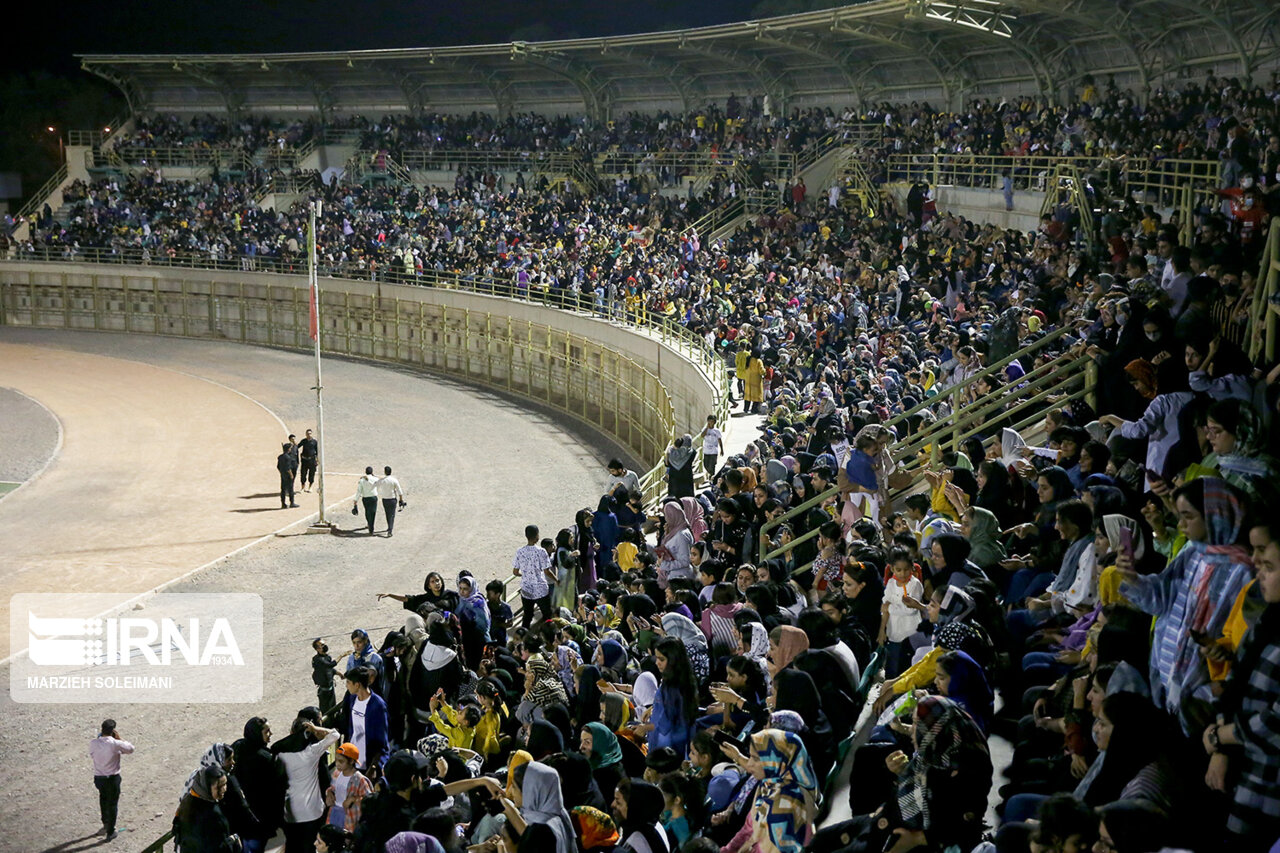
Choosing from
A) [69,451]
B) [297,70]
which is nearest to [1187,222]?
[69,451]

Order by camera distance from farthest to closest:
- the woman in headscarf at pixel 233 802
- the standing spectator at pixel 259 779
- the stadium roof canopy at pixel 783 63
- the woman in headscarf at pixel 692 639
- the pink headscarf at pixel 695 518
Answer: the stadium roof canopy at pixel 783 63, the pink headscarf at pixel 695 518, the standing spectator at pixel 259 779, the woman in headscarf at pixel 233 802, the woman in headscarf at pixel 692 639

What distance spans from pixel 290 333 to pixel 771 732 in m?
45.5

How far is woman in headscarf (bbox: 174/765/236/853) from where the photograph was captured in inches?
341

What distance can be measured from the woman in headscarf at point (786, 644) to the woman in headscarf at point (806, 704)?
37 cm

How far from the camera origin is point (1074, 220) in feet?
70.5

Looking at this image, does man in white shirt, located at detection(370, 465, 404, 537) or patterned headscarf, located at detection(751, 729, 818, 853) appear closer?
patterned headscarf, located at detection(751, 729, 818, 853)

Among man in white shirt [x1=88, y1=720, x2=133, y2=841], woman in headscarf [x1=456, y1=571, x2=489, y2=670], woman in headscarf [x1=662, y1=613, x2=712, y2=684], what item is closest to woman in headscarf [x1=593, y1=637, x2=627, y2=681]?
woman in headscarf [x1=662, y1=613, x2=712, y2=684]

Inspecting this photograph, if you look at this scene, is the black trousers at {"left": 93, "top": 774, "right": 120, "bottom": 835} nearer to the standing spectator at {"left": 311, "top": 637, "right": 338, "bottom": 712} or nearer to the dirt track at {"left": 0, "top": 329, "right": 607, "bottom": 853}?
the dirt track at {"left": 0, "top": 329, "right": 607, "bottom": 853}

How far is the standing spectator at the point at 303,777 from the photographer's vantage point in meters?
9.30

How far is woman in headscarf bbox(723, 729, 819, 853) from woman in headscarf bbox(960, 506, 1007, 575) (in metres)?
3.03

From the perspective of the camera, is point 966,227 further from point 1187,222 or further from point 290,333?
point 290,333

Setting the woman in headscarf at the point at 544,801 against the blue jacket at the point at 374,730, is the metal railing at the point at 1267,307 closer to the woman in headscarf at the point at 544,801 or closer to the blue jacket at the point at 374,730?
the woman in headscarf at the point at 544,801

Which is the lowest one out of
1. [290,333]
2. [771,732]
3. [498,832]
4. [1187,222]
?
[290,333]

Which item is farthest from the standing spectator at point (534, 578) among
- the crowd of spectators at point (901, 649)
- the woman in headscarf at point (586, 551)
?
the woman in headscarf at point (586, 551)
